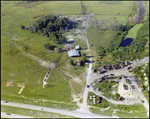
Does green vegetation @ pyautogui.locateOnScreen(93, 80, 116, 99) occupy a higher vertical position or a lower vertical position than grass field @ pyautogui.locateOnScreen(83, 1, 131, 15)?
lower

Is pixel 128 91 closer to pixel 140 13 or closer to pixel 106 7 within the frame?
pixel 140 13

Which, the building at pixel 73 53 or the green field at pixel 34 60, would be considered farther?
the building at pixel 73 53

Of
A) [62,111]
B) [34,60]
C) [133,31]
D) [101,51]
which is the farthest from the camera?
[133,31]

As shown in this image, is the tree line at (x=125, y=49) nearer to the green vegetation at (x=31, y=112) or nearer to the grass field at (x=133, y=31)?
the grass field at (x=133, y=31)

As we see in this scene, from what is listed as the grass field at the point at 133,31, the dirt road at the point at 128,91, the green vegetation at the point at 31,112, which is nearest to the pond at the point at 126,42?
the grass field at the point at 133,31

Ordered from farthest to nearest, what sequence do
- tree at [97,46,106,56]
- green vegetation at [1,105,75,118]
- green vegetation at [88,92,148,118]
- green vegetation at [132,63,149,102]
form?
1. tree at [97,46,106,56]
2. green vegetation at [132,63,149,102]
3. green vegetation at [88,92,148,118]
4. green vegetation at [1,105,75,118]

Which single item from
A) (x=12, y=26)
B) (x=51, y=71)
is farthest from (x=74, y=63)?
(x=12, y=26)

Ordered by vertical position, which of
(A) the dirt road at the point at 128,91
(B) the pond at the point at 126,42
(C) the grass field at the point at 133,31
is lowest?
(A) the dirt road at the point at 128,91

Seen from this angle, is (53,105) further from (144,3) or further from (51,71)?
(144,3)

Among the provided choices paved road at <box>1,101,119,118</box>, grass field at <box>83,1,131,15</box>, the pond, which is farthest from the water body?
paved road at <box>1,101,119,118</box>

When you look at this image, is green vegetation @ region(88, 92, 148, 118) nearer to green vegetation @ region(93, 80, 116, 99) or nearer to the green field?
green vegetation @ region(93, 80, 116, 99)

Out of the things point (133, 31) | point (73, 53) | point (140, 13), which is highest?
point (140, 13)

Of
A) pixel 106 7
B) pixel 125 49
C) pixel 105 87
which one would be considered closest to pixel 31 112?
pixel 105 87
